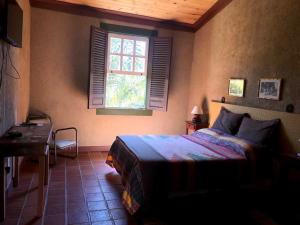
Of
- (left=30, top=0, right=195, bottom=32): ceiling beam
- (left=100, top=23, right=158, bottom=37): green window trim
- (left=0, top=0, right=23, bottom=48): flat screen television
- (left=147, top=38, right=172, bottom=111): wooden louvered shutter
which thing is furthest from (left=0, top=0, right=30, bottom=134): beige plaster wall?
(left=147, top=38, right=172, bottom=111): wooden louvered shutter

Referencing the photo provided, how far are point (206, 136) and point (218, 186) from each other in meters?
1.01

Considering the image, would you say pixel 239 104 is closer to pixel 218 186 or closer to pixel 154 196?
pixel 218 186

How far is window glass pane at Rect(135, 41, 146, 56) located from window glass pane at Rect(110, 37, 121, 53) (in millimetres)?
352

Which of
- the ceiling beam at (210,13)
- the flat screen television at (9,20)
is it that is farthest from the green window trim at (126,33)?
the flat screen television at (9,20)

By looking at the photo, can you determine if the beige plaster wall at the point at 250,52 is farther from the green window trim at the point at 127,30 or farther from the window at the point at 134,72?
the green window trim at the point at 127,30

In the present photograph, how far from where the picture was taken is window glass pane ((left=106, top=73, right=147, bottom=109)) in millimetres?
4895

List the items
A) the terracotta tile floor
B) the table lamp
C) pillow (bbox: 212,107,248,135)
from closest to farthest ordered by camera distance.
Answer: the terracotta tile floor → pillow (bbox: 212,107,248,135) → the table lamp

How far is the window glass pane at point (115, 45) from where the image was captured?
4.75 meters

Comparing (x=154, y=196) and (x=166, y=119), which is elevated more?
(x=166, y=119)

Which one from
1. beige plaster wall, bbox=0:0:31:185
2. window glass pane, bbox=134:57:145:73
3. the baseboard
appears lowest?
the baseboard

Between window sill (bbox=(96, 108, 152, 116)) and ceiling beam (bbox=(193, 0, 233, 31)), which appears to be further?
window sill (bbox=(96, 108, 152, 116))

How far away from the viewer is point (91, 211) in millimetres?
2602

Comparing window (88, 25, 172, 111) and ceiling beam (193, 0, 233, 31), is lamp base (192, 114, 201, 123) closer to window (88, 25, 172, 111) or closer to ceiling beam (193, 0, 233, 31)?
window (88, 25, 172, 111)

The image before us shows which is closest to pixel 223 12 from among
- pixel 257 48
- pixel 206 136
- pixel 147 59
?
pixel 257 48
